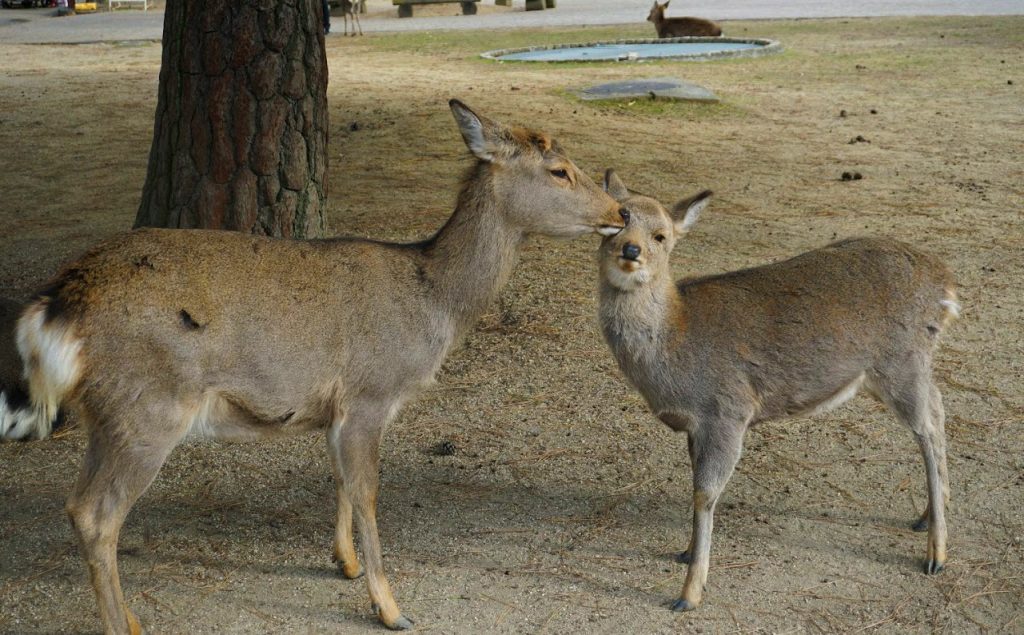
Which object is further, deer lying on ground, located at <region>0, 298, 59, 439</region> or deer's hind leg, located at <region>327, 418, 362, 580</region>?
deer's hind leg, located at <region>327, 418, 362, 580</region>

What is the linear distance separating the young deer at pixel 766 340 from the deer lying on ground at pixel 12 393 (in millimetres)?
Answer: 2219

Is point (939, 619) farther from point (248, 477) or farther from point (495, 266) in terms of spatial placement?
point (248, 477)

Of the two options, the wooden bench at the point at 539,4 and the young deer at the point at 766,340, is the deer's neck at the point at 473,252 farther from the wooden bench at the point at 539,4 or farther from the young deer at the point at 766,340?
the wooden bench at the point at 539,4

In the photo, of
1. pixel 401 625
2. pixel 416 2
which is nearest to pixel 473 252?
pixel 401 625

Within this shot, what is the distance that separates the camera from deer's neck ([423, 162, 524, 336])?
13.9 ft

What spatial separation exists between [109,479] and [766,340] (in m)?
2.49

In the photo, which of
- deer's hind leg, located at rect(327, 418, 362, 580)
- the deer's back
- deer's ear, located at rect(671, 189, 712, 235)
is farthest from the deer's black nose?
deer's hind leg, located at rect(327, 418, 362, 580)

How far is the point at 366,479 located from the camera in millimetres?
3891

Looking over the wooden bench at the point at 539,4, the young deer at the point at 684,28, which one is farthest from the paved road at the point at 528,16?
the young deer at the point at 684,28

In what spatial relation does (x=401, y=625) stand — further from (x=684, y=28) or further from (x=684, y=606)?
(x=684, y=28)

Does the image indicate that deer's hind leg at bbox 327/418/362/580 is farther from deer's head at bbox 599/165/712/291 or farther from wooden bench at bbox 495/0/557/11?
wooden bench at bbox 495/0/557/11

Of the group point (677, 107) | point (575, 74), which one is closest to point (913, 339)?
point (677, 107)

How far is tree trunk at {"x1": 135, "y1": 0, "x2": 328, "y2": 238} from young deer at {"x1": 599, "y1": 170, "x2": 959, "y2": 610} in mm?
2547

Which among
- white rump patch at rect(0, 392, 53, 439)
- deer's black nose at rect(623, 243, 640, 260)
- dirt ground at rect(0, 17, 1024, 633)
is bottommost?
A: dirt ground at rect(0, 17, 1024, 633)
